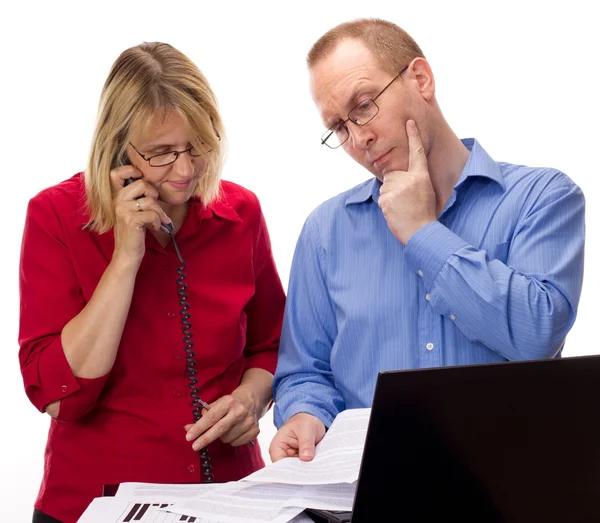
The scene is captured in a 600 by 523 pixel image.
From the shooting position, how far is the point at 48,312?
216cm

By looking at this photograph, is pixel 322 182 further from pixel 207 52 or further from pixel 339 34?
pixel 339 34

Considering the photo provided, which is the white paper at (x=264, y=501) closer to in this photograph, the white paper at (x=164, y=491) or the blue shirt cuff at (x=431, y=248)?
the white paper at (x=164, y=491)

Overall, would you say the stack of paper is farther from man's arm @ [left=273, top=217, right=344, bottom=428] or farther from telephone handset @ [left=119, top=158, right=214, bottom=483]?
telephone handset @ [left=119, top=158, right=214, bottom=483]

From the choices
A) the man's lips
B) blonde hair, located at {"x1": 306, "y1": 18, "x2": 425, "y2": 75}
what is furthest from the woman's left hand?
blonde hair, located at {"x1": 306, "y1": 18, "x2": 425, "y2": 75}

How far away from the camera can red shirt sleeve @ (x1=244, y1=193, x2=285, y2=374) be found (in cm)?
252

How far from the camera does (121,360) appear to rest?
2.25 meters

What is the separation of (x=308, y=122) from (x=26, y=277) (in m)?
2.38

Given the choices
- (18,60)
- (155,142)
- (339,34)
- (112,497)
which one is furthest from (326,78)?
(18,60)

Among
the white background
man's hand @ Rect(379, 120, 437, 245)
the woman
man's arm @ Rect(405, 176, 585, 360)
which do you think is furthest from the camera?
the white background

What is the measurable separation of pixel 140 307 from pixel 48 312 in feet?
0.84

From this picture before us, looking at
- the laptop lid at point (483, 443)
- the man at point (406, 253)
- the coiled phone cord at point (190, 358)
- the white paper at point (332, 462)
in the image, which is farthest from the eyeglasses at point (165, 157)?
the laptop lid at point (483, 443)

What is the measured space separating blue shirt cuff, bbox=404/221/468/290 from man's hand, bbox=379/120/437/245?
0.11ft

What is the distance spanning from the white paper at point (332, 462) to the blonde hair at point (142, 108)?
877 millimetres

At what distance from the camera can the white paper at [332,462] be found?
1505 mm
